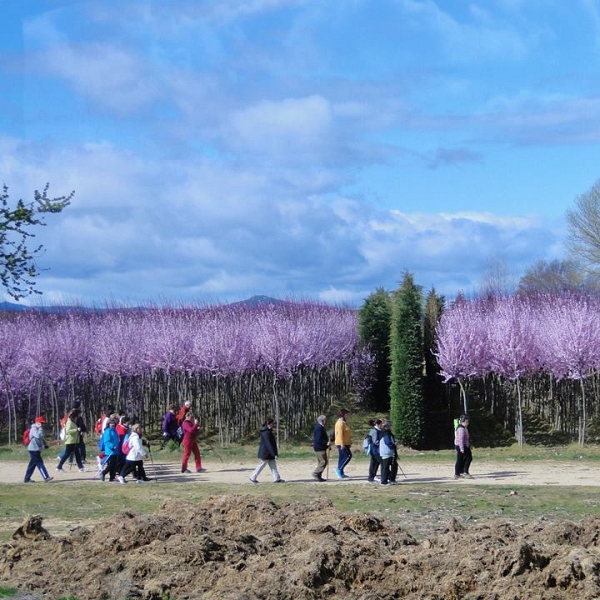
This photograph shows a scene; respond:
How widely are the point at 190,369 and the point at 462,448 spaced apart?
1954cm

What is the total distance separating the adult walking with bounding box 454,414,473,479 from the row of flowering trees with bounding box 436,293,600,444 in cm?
1195

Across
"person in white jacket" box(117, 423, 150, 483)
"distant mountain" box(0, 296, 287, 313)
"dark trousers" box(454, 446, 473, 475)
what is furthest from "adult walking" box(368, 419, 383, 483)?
"distant mountain" box(0, 296, 287, 313)

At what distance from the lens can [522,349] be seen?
128 feet

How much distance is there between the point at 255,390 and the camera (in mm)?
42375

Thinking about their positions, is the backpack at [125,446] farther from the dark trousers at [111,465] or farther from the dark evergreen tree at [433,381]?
the dark evergreen tree at [433,381]

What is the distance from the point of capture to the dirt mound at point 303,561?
10234 mm

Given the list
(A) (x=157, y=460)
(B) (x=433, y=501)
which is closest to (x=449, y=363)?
(A) (x=157, y=460)

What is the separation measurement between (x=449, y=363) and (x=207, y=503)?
24.5 m

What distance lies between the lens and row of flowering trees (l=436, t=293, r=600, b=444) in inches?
1500

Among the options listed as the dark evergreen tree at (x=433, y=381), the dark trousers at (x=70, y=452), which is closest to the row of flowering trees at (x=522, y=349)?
the dark evergreen tree at (x=433, y=381)

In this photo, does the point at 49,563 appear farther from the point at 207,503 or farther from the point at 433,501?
the point at 433,501

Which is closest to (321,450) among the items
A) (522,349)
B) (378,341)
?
(522,349)

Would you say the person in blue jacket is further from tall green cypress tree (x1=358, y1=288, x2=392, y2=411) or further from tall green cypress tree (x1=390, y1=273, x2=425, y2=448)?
tall green cypress tree (x1=358, y1=288, x2=392, y2=411)

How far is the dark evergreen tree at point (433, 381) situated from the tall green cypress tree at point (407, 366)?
189 cm
